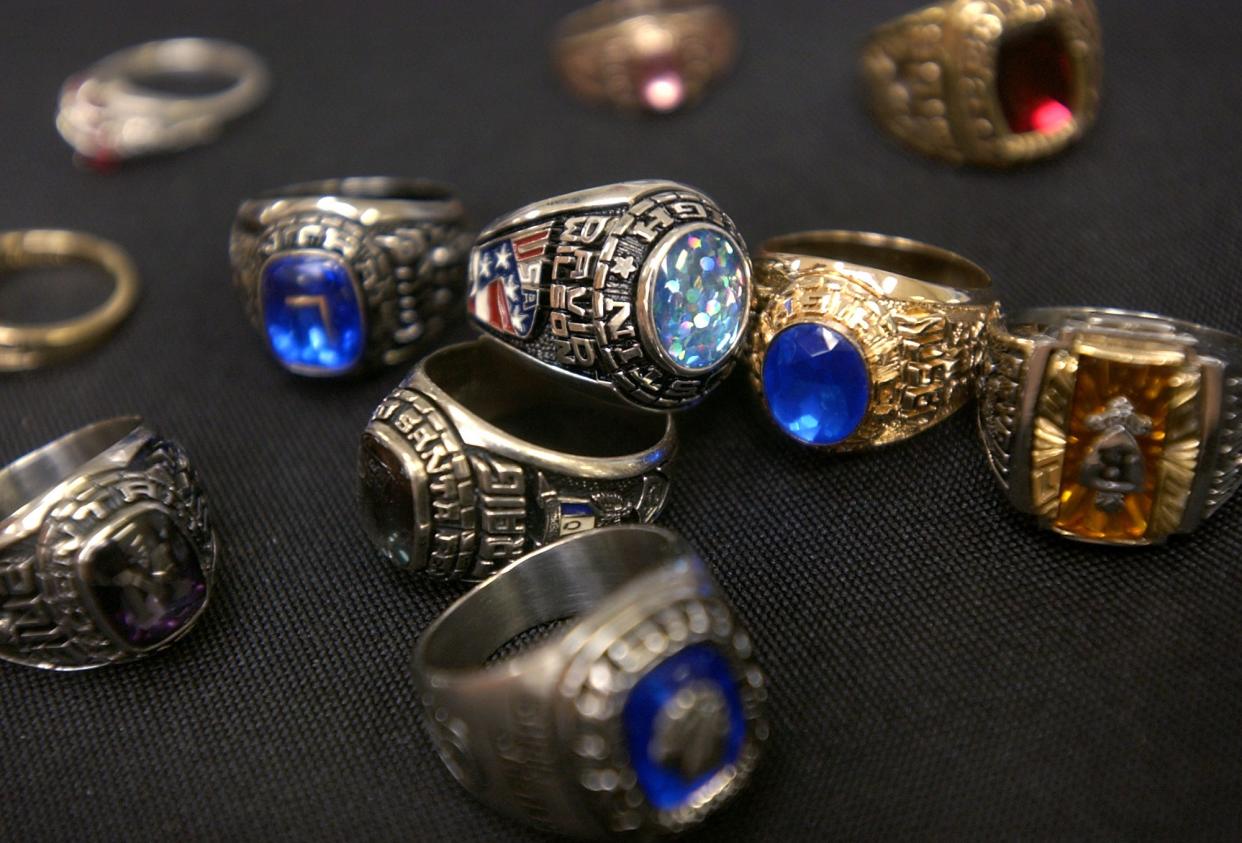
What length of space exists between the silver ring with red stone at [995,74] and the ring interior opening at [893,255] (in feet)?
1.26

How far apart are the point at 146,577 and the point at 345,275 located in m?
0.67

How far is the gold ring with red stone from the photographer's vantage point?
2.71 metres

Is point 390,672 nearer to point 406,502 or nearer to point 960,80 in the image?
point 406,502

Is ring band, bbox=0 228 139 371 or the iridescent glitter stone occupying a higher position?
the iridescent glitter stone

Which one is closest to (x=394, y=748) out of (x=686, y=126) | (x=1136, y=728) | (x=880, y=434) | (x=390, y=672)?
(x=390, y=672)

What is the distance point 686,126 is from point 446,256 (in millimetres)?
836

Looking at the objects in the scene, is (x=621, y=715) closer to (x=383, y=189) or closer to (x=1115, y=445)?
(x=1115, y=445)

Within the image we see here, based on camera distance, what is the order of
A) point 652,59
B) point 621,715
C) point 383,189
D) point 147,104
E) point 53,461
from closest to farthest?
point 621,715
point 53,461
point 383,189
point 652,59
point 147,104

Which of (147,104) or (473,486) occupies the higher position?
(147,104)

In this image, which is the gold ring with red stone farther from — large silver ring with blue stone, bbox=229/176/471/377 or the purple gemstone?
the purple gemstone

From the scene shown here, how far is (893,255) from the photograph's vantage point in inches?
86.2

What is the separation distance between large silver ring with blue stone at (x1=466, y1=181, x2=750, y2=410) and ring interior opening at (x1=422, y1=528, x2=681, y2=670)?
26cm

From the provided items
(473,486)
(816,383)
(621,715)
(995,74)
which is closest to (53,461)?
(473,486)

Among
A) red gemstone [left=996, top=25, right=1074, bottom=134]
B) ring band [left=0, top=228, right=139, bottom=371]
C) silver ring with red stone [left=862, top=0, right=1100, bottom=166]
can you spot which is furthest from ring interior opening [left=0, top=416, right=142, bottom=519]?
red gemstone [left=996, top=25, right=1074, bottom=134]
